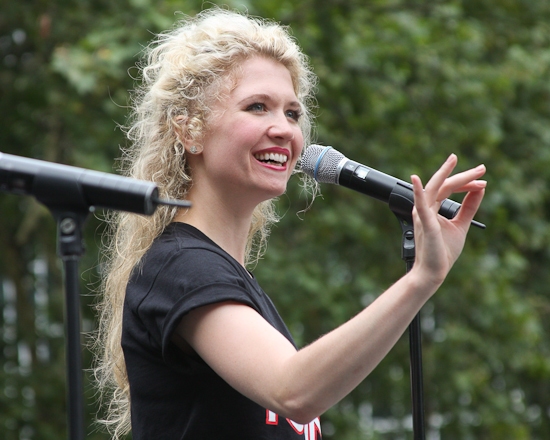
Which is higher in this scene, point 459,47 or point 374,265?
point 459,47

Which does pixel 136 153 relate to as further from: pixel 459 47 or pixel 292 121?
pixel 459 47

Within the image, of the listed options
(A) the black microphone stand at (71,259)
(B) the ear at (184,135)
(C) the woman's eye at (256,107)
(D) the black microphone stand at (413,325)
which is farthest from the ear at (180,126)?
(A) the black microphone stand at (71,259)

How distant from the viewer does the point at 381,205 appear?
18.2 feet

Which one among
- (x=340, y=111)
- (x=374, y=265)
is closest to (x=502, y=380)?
(x=374, y=265)

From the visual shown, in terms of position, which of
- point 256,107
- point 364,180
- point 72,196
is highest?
point 256,107

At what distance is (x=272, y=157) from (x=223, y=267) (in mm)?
360

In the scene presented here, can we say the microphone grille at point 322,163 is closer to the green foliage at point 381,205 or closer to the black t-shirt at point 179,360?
the black t-shirt at point 179,360

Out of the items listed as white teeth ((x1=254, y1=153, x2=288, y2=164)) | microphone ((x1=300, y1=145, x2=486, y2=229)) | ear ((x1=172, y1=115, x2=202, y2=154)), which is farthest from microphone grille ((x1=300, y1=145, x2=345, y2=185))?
ear ((x1=172, y1=115, x2=202, y2=154))

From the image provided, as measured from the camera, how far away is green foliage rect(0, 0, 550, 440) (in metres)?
4.88

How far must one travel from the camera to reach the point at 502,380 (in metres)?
5.88

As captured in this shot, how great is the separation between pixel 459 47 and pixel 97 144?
2663 mm

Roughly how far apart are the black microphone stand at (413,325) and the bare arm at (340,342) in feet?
1.08

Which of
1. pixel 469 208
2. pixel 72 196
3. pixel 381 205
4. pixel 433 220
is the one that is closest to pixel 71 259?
pixel 72 196

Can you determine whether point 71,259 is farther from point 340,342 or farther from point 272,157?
point 272,157
